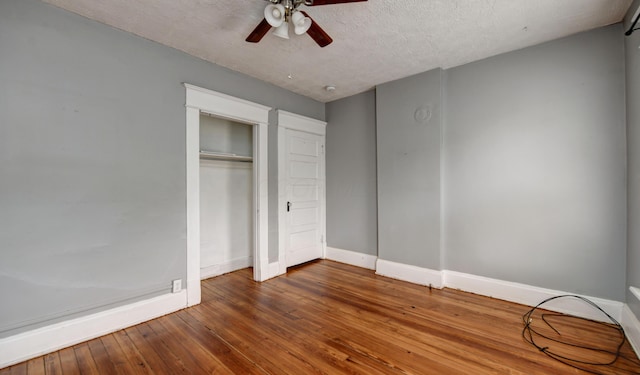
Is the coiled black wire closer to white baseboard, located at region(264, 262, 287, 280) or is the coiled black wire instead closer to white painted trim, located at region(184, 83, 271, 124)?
white baseboard, located at region(264, 262, 287, 280)

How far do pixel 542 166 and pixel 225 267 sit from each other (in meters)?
4.10

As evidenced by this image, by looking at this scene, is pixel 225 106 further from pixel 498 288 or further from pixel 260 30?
pixel 498 288

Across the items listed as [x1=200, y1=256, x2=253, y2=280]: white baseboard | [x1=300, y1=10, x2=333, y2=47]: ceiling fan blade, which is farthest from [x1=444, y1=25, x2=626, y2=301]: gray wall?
[x1=200, y1=256, x2=253, y2=280]: white baseboard

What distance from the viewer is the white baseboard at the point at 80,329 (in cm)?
186

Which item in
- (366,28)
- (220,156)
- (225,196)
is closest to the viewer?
(366,28)

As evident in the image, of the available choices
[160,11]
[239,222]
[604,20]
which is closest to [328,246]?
[239,222]

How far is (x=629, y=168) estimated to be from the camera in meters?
2.22

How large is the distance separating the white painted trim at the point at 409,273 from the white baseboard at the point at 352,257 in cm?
23

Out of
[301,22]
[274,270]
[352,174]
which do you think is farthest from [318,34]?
[274,270]

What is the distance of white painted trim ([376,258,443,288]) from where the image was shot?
10.6 ft

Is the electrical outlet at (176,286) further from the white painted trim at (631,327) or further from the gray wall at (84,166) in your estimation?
the white painted trim at (631,327)

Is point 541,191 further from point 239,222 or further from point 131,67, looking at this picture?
point 131,67

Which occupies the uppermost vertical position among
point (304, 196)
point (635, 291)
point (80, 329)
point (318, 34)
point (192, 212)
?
point (318, 34)

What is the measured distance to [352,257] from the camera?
164 inches
